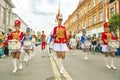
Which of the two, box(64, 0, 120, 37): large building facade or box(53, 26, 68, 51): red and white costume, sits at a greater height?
box(64, 0, 120, 37): large building facade

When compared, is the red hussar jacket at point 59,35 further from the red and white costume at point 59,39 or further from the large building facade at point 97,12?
the large building facade at point 97,12

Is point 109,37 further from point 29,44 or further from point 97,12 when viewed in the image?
point 97,12

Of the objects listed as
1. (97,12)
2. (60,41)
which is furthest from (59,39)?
(97,12)

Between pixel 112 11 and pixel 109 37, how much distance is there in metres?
24.1

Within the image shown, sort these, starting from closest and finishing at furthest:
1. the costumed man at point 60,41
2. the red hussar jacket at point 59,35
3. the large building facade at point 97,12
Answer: the costumed man at point 60,41 → the red hussar jacket at point 59,35 → the large building facade at point 97,12

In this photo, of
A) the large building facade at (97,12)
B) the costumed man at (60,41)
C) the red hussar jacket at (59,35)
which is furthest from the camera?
the large building facade at (97,12)

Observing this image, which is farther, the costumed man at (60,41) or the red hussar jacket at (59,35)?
the red hussar jacket at (59,35)

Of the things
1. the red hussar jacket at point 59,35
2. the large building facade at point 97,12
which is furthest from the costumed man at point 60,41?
the large building facade at point 97,12

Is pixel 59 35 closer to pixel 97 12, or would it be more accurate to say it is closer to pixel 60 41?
pixel 60 41

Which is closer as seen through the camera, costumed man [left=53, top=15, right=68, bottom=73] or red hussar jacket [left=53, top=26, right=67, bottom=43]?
costumed man [left=53, top=15, right=68, bottom=73]

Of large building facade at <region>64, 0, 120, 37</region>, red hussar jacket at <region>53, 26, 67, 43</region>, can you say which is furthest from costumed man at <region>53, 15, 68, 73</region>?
large building facade at <region>64, 0, 120, 37</region>

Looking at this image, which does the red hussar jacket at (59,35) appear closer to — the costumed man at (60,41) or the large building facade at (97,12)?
the costumed man at (60,41)

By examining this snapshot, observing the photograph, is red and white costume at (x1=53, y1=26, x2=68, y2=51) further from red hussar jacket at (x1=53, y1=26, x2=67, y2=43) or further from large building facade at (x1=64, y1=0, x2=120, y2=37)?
large building facade at (x1=64, y1=0, x2=120, y2=37)

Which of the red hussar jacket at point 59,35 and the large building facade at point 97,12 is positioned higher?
the large building facade at point 97,12
